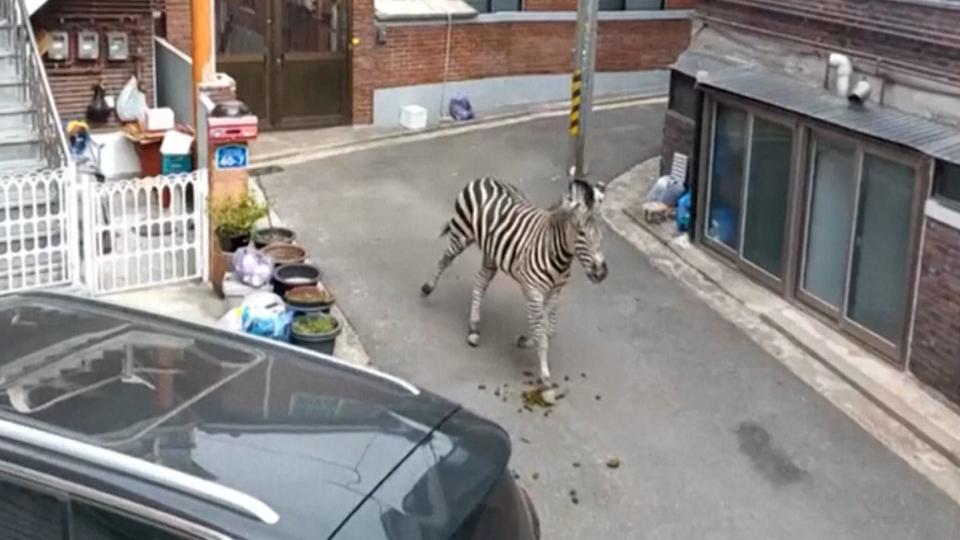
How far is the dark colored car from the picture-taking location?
12.7 feet

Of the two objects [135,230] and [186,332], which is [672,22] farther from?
[186,332]

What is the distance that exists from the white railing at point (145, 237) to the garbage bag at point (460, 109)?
805cm

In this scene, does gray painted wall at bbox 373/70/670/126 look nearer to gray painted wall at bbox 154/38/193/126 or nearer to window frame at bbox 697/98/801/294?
gray painted wall at bbox 154/38/193/126

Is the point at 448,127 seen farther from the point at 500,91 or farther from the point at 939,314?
the point at 939,314

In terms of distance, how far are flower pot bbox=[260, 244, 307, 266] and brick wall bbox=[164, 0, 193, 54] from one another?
6666 millimetres

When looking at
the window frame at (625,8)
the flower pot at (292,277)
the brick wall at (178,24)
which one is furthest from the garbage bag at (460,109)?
the flower pot at (292,277)

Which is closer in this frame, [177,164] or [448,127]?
[177,164]

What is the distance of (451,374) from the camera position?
995 centimetres

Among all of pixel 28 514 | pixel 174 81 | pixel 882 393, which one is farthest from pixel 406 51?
pixel 28 514

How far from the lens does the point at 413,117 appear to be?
1859 cm

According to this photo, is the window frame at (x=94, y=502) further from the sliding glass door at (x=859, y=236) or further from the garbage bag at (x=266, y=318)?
the sliding glass door at (x=859, y=236)

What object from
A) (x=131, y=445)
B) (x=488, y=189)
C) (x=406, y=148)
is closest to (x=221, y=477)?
(x=131, y=445)

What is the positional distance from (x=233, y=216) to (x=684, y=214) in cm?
520

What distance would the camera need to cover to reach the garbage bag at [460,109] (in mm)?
19219
